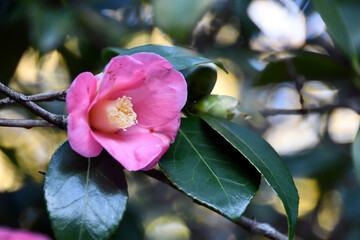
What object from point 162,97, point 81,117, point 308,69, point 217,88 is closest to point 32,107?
point 81,117

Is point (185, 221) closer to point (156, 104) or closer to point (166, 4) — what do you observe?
point (166, 4)

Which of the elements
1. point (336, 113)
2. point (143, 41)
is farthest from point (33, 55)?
point (336, 113)

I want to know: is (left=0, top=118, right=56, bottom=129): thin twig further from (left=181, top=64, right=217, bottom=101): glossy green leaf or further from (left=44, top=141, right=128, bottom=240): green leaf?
(left=181, top=64, right=217, bottom=101): glossy green leaf

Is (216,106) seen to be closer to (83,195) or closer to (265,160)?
(265,160)

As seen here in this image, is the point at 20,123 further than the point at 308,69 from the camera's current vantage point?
No

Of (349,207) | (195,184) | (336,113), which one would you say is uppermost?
(195,184)

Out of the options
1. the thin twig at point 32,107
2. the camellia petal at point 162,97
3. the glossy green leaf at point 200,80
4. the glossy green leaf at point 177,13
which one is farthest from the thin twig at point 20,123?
the glossy green leaf at point 177,13
